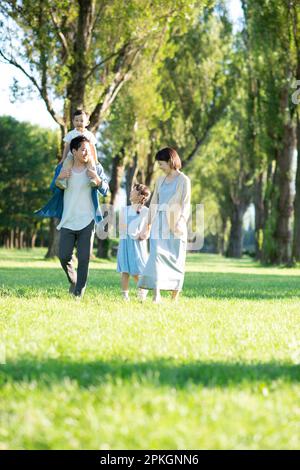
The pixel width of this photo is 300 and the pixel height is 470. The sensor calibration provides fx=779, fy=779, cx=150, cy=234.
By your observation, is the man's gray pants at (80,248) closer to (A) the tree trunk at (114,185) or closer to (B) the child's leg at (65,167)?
(B) the child's leg at (65,167)

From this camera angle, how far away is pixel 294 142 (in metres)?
36.7

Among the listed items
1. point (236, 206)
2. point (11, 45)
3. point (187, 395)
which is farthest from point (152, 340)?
point (236, 206)

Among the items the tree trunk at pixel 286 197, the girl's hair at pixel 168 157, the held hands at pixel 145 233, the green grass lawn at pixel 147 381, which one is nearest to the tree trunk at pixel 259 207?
the tree trunk at pixel 286 197

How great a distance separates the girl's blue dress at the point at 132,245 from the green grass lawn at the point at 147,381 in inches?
158

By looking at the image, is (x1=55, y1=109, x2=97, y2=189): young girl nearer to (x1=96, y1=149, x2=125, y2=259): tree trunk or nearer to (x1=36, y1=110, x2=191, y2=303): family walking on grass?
(x1=36, y1=110, x2=191, y2=303): family walking on grass

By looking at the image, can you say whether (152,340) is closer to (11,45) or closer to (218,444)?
(218,444)

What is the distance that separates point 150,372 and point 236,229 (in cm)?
6018

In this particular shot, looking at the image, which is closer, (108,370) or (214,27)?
(108,370)

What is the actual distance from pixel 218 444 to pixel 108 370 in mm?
1689

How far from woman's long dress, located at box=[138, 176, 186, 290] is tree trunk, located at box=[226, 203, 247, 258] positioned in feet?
171

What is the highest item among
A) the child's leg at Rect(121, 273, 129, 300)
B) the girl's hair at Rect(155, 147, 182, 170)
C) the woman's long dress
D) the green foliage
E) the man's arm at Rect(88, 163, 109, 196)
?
the green foliage

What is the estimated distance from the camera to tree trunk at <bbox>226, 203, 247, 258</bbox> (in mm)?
63531

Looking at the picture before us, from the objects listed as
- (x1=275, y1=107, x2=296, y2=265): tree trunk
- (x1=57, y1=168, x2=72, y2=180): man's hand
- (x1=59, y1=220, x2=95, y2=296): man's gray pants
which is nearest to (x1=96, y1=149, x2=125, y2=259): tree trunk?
(x1=275, y1=107, x2=296, y2=265): tree trunk

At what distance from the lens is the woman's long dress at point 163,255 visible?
11.0 metres
